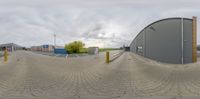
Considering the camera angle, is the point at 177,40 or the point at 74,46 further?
the point at 74,46

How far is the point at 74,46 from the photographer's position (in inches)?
2665

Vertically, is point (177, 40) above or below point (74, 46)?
below

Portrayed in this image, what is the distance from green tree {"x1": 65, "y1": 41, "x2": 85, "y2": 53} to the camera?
66625mm

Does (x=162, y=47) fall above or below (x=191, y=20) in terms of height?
below

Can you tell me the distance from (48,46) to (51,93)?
229ft

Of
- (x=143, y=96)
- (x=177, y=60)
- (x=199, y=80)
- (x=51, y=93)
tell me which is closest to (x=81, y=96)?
(x=51, y=93)

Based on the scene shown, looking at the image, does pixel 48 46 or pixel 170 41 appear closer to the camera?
pixel 170 41

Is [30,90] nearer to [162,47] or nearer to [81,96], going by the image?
[81,96]

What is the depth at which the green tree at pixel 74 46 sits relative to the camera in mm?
66625

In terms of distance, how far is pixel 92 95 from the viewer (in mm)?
6348

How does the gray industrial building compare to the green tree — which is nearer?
the gray industrial building

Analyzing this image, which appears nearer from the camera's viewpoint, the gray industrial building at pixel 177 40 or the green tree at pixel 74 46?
the gray industrial building at pixel 177 40

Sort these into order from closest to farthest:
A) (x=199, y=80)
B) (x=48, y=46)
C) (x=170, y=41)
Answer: (x=199, y=80) → (x=170, y=41) → (x=48, y=46)

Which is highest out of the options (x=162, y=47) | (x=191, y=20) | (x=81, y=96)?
(x=191, y=20)
